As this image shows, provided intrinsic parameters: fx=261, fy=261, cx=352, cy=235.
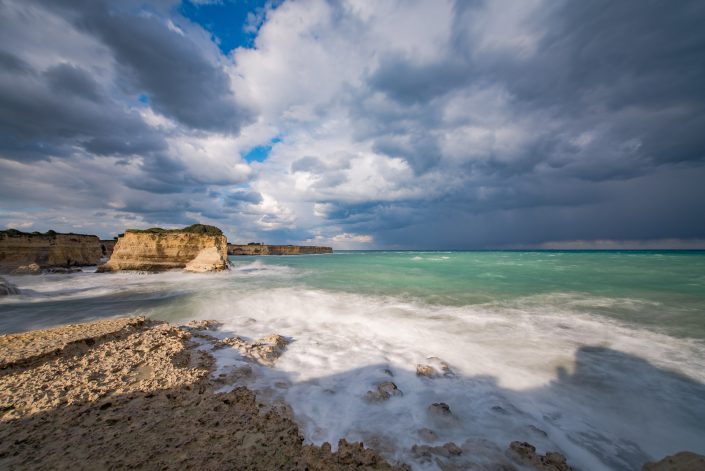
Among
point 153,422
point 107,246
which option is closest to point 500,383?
point 153,422

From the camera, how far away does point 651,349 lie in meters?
6.52

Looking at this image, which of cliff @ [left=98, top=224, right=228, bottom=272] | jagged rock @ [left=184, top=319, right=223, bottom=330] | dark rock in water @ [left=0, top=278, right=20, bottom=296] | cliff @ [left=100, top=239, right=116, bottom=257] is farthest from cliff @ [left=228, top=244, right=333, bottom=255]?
jagged rock @ [left=184, top=319, right=223, bottom=330]

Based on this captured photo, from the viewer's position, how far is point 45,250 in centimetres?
2884

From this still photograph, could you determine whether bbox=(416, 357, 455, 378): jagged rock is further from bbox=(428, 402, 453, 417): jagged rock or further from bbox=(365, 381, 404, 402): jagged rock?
bbox=(428, 402, 453, 417): jagged rock

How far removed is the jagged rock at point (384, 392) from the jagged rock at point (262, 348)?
220 cm

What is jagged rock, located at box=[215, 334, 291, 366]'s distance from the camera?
5.38 metres

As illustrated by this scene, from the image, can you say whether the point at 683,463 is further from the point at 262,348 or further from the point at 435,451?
the point at 262,348

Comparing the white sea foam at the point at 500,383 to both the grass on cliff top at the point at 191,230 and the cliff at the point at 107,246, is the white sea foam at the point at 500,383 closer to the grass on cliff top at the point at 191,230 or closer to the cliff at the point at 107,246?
the grass on cliff top at the point at 191,230

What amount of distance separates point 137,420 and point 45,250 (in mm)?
40635

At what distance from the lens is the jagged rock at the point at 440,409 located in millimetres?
3750

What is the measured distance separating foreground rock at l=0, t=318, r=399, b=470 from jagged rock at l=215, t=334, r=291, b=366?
2.81 ft

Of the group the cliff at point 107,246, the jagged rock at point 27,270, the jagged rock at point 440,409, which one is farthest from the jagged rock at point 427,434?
the cliff at point 107,246

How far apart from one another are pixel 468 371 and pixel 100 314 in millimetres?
13293

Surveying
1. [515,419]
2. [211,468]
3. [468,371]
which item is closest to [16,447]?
[211,468]
